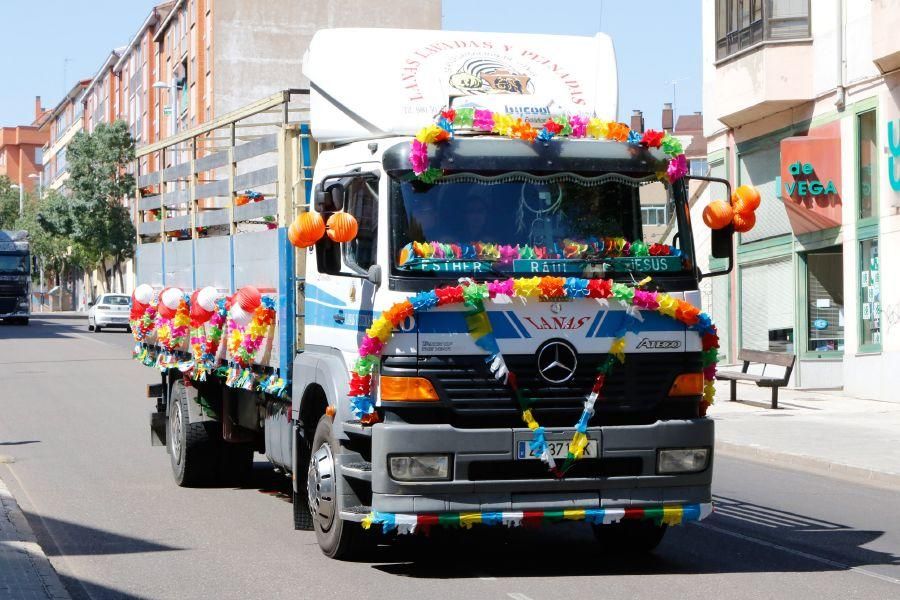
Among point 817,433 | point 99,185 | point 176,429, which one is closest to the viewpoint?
point 176,429

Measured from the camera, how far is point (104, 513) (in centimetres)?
1134

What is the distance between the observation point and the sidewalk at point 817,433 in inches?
590

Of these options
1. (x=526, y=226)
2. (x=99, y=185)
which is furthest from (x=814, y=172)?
(x=99, y=185)

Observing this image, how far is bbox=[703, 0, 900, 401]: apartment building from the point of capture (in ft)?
77.2

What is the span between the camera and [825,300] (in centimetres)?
2628

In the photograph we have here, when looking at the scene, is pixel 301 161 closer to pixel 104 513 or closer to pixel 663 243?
pixel 663 243

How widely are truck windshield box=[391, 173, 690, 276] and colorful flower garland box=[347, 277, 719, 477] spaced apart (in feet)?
Result: 0.54

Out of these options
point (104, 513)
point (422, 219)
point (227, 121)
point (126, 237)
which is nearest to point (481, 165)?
point (422, 219)

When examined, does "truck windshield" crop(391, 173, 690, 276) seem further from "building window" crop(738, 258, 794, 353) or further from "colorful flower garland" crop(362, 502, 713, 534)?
"building window" crop(738, 258, 794, 353)

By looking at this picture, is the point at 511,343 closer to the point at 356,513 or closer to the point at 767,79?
the point at 356,513

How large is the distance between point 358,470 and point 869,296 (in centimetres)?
1775

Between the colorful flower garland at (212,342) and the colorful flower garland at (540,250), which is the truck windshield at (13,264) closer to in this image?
the colorful flower garland at (212,342)

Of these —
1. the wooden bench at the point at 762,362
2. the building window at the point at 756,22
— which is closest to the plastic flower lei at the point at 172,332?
the wooden bench at the point at 762,362

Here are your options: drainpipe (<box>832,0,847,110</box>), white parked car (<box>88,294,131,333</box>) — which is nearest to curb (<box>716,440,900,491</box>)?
drainpipe (<box>832,0,847,110</box>)
